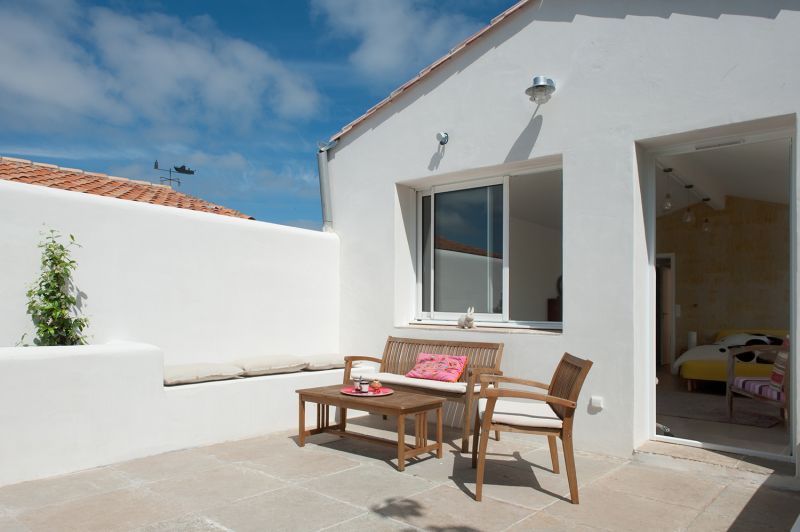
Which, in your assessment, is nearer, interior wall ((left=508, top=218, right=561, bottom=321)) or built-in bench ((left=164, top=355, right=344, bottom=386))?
built-in bench ((left=164, top=355, right=344, bottom=386))

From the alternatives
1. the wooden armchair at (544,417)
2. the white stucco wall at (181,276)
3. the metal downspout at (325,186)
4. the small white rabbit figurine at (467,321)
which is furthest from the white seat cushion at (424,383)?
the metal downspout at (325,186)

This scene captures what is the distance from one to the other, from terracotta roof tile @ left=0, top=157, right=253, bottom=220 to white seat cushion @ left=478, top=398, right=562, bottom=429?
4.68 metres

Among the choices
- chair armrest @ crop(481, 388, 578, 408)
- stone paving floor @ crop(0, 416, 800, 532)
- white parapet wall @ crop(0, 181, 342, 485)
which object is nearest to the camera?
stone paving floor @ crop(0, 416, 800, 532)

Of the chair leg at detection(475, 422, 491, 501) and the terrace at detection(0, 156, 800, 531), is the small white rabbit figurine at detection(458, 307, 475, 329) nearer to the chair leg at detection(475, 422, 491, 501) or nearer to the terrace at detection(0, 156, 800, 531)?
the terrace at detection(0, 156, 800, 531)

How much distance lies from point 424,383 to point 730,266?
307 inches

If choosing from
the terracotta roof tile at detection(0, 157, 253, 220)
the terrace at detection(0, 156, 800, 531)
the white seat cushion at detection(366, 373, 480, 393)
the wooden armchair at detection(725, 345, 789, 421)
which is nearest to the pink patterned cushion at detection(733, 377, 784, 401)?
the wooden armchair at detection(725, 345, 789, 421)

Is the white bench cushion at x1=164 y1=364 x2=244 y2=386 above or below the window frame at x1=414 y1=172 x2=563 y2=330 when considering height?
below

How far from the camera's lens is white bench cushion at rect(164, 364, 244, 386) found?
5.05 metres

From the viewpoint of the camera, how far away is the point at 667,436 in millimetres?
5016

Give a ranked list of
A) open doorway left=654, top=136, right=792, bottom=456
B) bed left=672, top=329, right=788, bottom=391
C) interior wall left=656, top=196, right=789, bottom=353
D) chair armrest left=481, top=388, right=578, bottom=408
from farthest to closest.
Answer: interior wall left=656, top=196, right=789, bottom=353
bed left=672, top=329, right=788, bottom=391
open doorway left=654, top=136, right=792, bottom=456
chair armrest left=481, top=388, right=578, bottom=408

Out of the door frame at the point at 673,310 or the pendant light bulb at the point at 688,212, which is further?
the door frame at the point at 673,310

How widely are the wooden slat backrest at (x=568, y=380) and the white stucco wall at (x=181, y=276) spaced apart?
3606 mm

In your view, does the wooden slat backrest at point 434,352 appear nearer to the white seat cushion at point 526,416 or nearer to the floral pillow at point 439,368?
the floral pillow at point 439,368

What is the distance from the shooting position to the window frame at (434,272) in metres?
6.03
